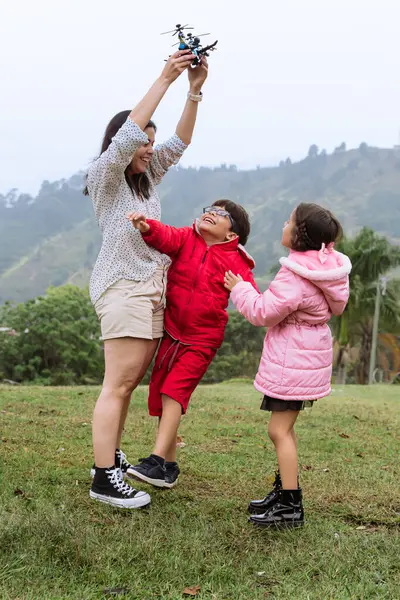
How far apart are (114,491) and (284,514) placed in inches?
36.0

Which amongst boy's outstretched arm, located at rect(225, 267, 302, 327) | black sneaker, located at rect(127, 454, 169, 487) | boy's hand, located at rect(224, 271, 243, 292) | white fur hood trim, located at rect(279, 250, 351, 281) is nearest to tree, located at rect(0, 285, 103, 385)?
black sneaker, located at rect(127, 454, 169, 487)

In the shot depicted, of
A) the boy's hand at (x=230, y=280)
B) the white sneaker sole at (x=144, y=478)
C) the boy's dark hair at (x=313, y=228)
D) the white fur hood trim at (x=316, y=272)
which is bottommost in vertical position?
the white sneaker sole at (x=144, y=478)

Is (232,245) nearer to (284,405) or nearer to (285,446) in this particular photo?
(284,405)

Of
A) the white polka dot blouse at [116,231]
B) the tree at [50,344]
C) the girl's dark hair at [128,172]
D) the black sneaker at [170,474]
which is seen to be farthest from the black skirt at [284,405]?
the tree at [50,344]

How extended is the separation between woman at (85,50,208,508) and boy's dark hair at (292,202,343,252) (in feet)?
2.61

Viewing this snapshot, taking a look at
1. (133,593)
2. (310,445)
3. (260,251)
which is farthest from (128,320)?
(260,251)

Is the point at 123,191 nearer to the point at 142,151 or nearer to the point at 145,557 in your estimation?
the point at 142,151

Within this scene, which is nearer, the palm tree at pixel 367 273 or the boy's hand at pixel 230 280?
the boy's hand at pixel 230 280

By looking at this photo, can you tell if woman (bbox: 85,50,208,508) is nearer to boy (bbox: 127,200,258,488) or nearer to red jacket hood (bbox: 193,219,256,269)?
boy (bbox: 127,200,258,488)

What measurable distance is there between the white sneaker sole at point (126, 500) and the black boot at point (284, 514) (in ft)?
1.92

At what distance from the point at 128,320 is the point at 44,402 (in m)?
4.90

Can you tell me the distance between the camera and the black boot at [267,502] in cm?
384

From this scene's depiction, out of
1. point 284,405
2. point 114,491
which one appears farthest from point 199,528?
point 284,405

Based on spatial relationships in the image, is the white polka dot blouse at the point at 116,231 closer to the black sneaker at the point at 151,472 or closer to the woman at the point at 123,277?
the woman at the point at 123,277
